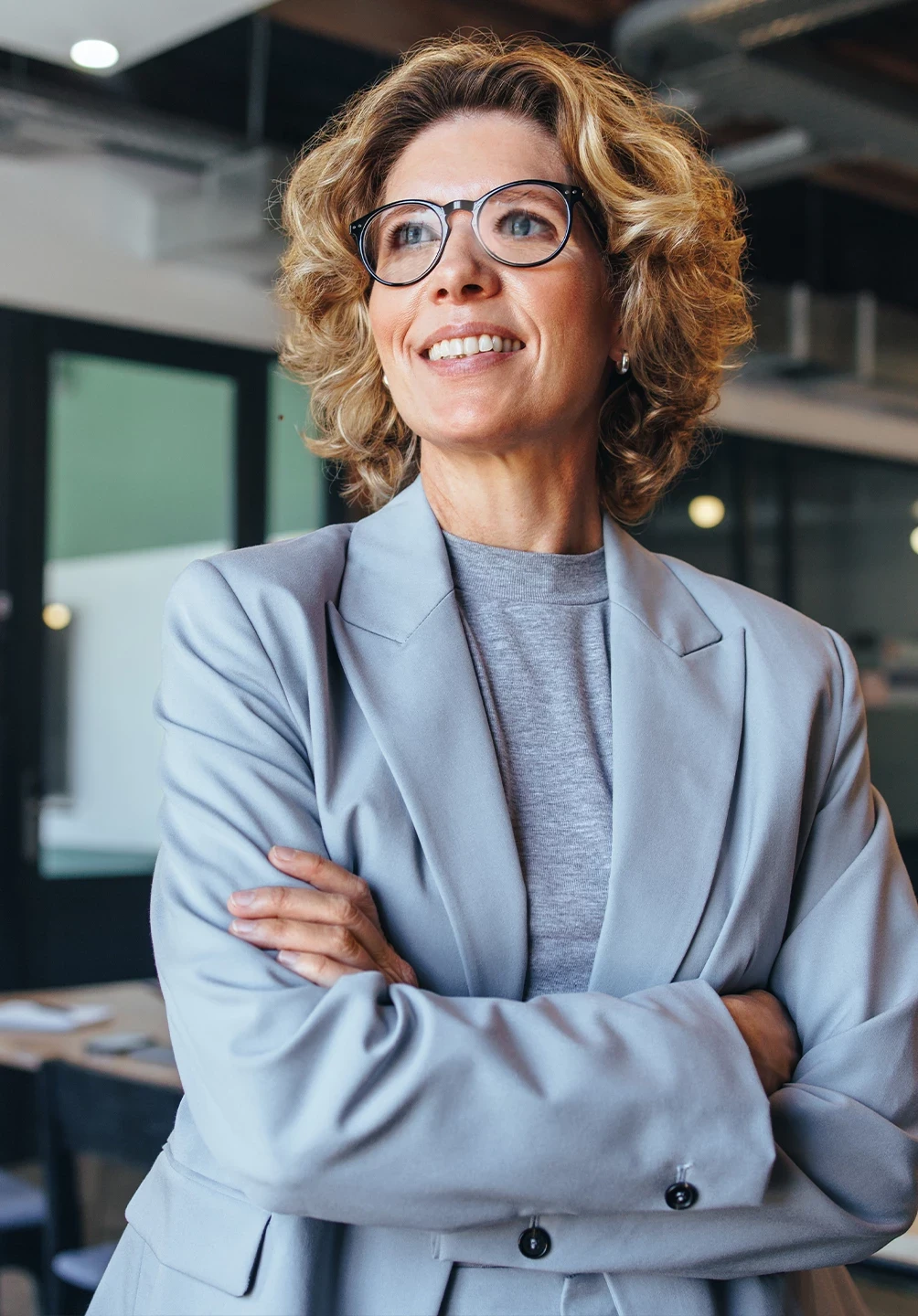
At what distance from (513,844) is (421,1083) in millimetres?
270

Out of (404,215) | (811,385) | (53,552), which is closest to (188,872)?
(404,215)

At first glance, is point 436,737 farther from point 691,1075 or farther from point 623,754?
point 691,1075

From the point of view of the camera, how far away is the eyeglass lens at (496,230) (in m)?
1.47

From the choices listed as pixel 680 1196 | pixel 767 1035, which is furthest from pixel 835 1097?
pixel 680 1196

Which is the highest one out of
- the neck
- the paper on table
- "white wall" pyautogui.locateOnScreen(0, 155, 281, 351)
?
"white wall" pyautogui.locateOnScreen(0, 155, 281, 351)

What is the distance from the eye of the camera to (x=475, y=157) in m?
1.51

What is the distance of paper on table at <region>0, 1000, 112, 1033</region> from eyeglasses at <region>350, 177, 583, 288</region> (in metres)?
2.59

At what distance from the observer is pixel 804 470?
8.32m

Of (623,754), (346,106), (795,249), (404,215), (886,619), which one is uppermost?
(795,249)

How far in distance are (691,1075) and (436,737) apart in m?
0.38

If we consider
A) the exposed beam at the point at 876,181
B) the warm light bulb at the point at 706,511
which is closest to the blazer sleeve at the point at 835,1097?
the exposed beam at the point at 876,181

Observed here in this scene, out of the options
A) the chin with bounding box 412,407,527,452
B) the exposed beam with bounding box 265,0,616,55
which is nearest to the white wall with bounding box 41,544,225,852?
the exposed beam with bounding box 265,0,616,55

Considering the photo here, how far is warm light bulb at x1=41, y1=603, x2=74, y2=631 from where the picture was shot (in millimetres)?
5520

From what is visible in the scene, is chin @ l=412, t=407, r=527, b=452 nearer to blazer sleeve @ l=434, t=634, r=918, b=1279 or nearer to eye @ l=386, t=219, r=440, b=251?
eye @ l=386, t=219, r=440, b=251
